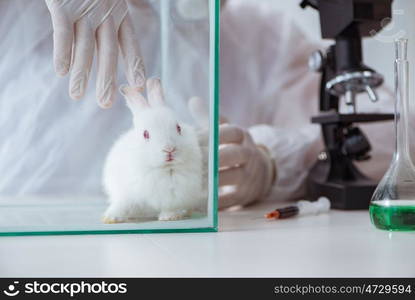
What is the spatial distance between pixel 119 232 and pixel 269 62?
78cm

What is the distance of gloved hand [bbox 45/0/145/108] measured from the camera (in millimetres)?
557

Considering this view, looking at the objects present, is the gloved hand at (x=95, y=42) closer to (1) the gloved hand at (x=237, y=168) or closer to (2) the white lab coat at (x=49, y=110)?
(2) the white lab coat at (x=49, y=110)

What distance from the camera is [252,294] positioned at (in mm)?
405

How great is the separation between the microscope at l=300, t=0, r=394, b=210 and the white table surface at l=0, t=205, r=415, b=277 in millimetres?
169

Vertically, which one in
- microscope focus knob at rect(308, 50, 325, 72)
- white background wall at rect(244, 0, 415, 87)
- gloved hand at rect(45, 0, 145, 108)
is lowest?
gloved hand at rect(45, 0, 145, 108)

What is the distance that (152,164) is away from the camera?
0.59m

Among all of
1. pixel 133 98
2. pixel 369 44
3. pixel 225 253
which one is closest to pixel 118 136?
pixel 133 98

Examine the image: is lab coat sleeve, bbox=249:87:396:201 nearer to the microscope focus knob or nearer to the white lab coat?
the microscope focus knob

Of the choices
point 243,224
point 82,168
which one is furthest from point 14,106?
point 243,224

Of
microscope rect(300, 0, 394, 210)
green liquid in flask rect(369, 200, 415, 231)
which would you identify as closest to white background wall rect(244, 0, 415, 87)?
microscope rect(300, 0, 394, 210)

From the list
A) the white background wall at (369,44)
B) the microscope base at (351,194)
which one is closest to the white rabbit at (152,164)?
the microscope base at (351,194)

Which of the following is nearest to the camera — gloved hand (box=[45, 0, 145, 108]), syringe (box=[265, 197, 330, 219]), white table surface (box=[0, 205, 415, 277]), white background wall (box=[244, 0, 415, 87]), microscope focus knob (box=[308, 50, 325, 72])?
white table surface (box=[0, 205, 415, 277])

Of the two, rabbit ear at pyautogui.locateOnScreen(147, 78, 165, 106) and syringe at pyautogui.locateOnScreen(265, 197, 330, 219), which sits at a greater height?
rabbit ear at pyautogui.locateOnScreen(147, 78, 165, 106)

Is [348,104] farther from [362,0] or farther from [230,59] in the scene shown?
[230,59]
